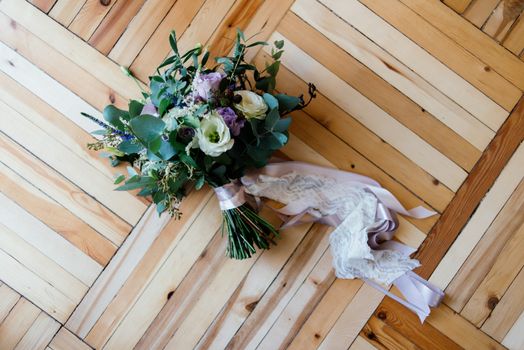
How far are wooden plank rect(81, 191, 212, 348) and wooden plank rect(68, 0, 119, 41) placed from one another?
0.50 m

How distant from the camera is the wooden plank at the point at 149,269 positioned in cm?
117

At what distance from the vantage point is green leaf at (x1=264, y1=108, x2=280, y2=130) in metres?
0.94

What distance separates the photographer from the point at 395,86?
46.0 inches

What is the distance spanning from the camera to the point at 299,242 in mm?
1164

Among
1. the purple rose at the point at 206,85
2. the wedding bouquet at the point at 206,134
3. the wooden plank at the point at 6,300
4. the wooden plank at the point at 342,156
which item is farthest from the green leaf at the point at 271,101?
the wooden plank at the point at 6,300

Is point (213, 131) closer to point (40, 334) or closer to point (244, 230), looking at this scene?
point (244, 230)

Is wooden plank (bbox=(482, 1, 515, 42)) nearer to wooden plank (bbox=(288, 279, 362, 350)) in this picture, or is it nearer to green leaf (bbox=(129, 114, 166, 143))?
wooden plank (bbox=(288, 279, 362, 350))

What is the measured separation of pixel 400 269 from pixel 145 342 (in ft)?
2.12

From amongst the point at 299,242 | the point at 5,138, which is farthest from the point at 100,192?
the point at 299,242

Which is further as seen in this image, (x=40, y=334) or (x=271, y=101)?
(x=40, y=334)

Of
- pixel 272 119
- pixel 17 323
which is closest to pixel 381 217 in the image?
pixel 272 119

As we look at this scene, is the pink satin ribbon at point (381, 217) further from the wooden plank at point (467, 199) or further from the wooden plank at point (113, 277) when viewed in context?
the wooden plank at point (113, 277)

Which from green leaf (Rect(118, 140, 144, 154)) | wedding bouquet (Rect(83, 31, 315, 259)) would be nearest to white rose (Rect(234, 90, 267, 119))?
wedding bouquet (Rect(83, 31, 315, 259))

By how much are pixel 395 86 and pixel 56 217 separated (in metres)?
0.91
